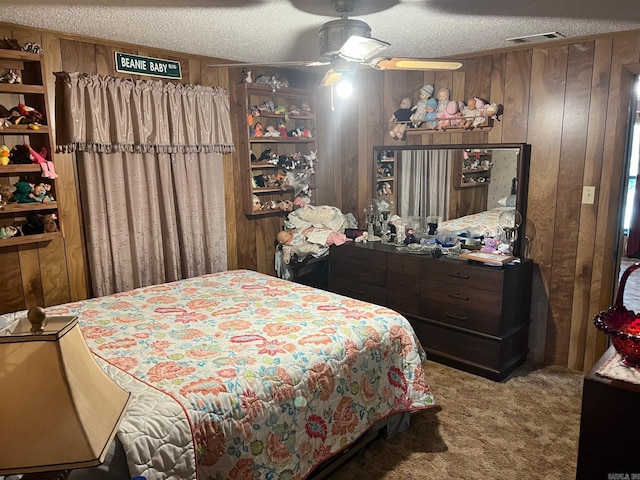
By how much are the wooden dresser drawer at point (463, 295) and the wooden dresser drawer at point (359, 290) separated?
0.38 meters

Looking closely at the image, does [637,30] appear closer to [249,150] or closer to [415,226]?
[415,226]

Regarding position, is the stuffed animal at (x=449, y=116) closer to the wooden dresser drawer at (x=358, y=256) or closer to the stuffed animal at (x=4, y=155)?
the wooden dresser drawer at (x=358, y=256)

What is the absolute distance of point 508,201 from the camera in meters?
3.39

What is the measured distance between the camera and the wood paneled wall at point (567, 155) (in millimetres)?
3006

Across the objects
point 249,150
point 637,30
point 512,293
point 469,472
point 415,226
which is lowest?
point 469,472

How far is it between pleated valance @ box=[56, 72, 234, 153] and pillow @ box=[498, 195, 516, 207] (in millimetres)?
2121

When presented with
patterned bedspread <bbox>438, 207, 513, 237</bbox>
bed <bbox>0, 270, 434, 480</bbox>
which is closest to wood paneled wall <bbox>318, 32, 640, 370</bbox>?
patterned bedspread <bbox>438, 207, 513, 237</bbox>

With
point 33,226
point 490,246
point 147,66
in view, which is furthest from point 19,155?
point 490,246

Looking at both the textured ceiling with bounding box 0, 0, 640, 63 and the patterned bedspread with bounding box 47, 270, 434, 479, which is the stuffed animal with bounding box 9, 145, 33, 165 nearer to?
the textured ceiling with bounding box 0, 0, 640, 63

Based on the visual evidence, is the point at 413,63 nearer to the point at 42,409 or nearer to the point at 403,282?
the point at 403,282

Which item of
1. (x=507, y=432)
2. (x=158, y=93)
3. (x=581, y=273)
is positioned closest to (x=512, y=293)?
(x=581, y=273)

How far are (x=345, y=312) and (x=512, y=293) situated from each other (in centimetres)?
136

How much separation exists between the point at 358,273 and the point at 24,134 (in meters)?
2.50

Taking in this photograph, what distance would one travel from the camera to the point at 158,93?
10.9 feet
